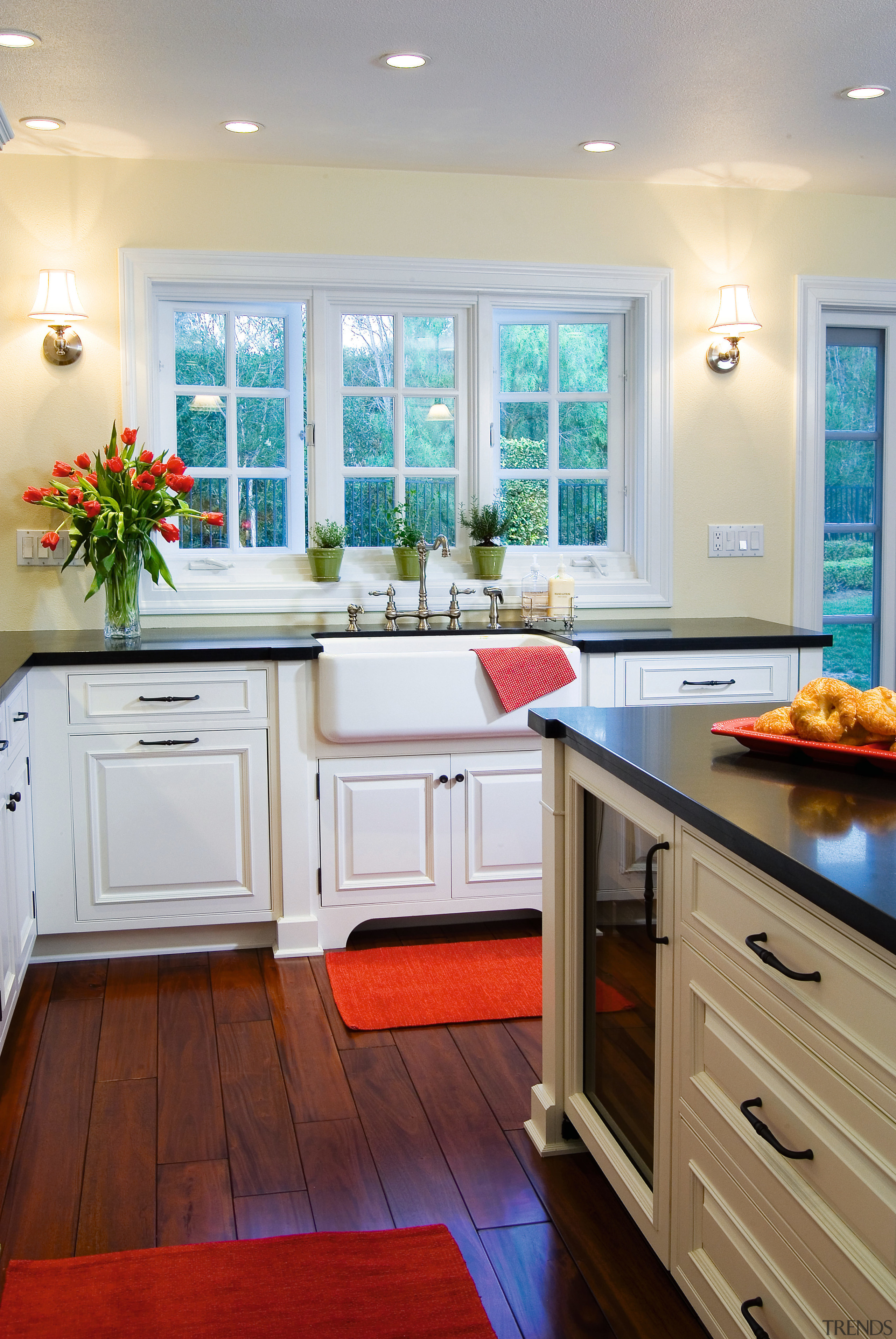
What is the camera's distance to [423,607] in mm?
3764

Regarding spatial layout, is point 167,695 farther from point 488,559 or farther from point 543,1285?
point 543,1285

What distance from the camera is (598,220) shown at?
386cm

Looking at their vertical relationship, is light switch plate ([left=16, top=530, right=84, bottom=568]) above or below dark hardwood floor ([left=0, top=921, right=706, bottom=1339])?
above

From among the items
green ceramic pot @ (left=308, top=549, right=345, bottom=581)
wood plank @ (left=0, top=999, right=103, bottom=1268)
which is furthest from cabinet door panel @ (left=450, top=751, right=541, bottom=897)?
wood plank @ (left=0, top=999, right=103, bottom=1268)

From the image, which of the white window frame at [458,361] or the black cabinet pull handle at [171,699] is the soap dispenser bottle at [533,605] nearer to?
the white window frame at [458,361]

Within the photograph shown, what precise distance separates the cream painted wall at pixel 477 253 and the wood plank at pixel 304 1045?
1.31 meters

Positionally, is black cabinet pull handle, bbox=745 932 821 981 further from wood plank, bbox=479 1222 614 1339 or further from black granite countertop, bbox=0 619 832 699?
black granite countertop, bbox=0 619 832 699

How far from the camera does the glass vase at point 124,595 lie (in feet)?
11.0

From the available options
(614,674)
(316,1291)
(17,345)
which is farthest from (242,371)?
(316,1291)

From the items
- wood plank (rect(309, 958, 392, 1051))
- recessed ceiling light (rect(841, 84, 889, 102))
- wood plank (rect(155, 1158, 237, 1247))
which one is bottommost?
wood plank (rect(155, 1158, 237, 1247))

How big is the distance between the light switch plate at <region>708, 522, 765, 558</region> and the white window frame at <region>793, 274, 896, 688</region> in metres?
0.15

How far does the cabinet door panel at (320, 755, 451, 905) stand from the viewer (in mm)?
3289

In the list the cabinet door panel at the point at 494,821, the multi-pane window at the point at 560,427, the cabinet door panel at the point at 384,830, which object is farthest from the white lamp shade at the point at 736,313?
the cabinet door panel at the point at 384,830

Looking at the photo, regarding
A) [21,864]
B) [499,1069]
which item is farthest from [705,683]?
[21,864]
